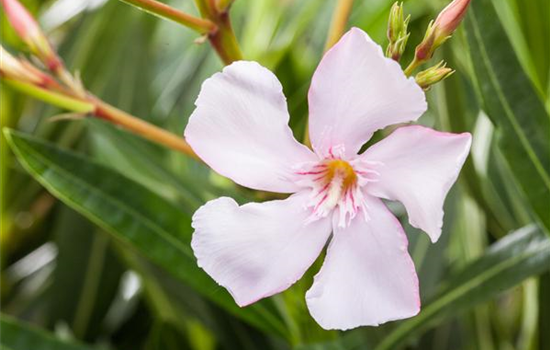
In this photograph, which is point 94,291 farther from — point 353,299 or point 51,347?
point 353,299

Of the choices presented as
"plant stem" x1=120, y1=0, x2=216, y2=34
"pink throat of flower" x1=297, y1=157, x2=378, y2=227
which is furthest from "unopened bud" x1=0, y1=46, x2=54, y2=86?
"pink throat of flower" x1=297, y1=157, x2=378, y2=227

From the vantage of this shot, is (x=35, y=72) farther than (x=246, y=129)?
Yes

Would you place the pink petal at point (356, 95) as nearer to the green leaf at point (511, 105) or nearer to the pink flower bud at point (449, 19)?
the pink flower bud at point (449, 19)

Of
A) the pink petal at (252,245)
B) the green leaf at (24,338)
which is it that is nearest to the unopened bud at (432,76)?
the pink petal at (252,245)

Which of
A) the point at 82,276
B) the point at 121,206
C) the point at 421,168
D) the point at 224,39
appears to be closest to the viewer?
the point at 421,168

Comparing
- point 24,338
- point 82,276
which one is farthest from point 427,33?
point 82,276

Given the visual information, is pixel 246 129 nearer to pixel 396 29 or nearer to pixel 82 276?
pixel 396 29
